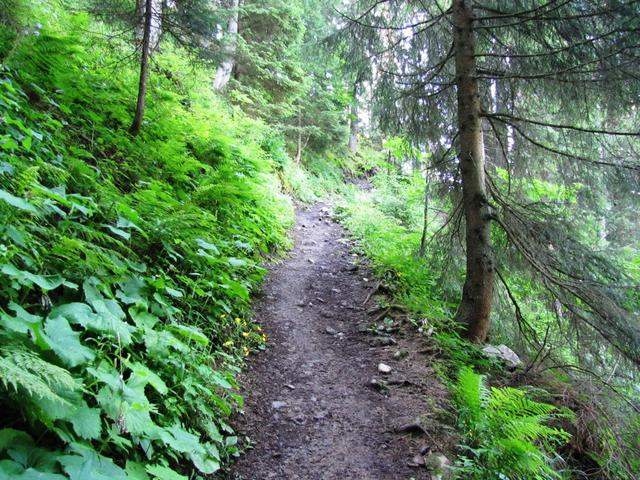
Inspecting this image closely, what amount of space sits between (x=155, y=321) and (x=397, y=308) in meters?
4.17

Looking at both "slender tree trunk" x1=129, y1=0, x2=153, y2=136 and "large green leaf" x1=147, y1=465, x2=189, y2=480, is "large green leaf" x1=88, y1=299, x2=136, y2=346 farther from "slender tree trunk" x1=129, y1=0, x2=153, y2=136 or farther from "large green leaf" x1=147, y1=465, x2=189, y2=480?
"slender tree trunk" x1=129, y1=0, x2=153, y2=136

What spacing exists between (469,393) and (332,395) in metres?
1.51

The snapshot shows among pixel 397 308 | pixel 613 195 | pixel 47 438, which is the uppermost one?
pixel 613 195

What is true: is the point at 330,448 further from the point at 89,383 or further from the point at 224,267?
the point at 224,267

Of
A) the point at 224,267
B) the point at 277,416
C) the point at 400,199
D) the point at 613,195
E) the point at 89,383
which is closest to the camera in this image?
the point at 89,383

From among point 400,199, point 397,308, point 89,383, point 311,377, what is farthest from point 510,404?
point 400,199

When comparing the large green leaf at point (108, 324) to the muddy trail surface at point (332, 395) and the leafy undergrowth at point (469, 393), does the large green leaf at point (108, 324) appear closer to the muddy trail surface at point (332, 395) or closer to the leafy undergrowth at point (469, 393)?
the muddy trail surface at point (332, 395)

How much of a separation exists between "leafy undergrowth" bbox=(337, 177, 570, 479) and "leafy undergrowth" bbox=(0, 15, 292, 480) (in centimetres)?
221

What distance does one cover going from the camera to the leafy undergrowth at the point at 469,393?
10.2ft

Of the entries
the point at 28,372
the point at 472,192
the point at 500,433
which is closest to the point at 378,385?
the point at 500,433

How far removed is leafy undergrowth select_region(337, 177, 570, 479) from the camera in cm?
309

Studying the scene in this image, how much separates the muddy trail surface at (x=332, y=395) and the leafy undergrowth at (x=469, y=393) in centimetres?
31

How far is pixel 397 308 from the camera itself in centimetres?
642

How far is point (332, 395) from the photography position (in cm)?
440
